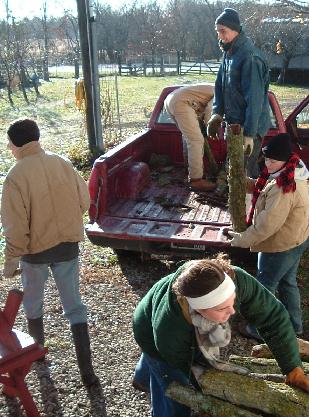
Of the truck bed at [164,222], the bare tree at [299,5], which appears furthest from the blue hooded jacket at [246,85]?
the bare tree at [299,5]

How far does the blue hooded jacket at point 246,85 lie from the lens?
4.96 metres

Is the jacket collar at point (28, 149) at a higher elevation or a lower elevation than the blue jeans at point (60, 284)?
higher

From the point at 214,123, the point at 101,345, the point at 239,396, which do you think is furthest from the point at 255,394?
the point at 214,123

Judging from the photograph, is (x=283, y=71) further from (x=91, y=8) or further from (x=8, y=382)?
(x=8, y=382)

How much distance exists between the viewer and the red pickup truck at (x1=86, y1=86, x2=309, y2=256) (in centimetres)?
488

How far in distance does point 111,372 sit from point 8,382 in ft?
2.93

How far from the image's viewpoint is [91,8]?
9.74m

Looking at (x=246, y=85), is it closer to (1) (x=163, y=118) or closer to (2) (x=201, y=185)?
(2) (x=201, y=185)

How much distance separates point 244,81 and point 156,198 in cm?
167

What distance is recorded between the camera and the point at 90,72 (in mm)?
10008

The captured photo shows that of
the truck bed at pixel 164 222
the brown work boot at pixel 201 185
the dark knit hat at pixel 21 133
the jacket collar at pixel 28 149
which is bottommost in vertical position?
the truck bed at pixel 164 222

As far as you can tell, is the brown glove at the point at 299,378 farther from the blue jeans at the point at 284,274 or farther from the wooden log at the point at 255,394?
the blue jeans at the point at 284,274

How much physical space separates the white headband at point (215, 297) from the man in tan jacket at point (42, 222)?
1437 mm

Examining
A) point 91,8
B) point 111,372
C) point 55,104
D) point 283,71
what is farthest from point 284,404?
point 283,71
